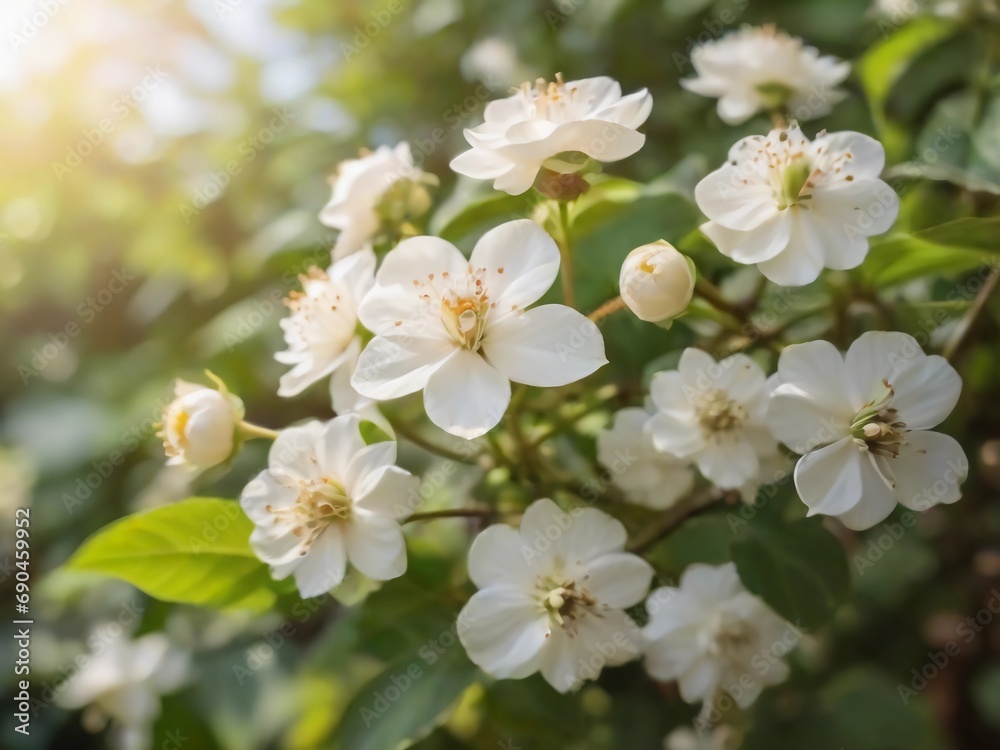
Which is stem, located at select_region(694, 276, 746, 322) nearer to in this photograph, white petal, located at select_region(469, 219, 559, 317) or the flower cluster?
the flower cluster

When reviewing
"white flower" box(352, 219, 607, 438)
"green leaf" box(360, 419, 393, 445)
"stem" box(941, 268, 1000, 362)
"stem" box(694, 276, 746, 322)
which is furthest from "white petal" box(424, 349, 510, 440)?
"stem" box(941, 268, 1000, 362)

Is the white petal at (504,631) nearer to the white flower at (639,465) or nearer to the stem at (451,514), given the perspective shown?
the stem at (451,514)

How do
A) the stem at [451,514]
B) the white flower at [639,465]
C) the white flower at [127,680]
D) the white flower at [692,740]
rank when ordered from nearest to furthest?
the stem at [451,514] → the white flower at [639,465] → the white flower at [692,740] → the white flower at [127,680]

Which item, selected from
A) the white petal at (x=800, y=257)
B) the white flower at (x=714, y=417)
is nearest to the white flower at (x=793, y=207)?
the white petal at (x=800, y=257)

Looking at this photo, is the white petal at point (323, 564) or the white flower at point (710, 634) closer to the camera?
the white petal at point (323, 564)

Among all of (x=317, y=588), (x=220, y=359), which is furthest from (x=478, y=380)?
(x=220, y=359)

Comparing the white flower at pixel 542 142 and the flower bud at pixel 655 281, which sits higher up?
the white flower at pixel 542 142

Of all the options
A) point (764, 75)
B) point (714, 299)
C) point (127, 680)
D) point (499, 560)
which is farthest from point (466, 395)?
point (127, 680)

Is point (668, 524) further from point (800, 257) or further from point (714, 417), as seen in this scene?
point (800, 257)
